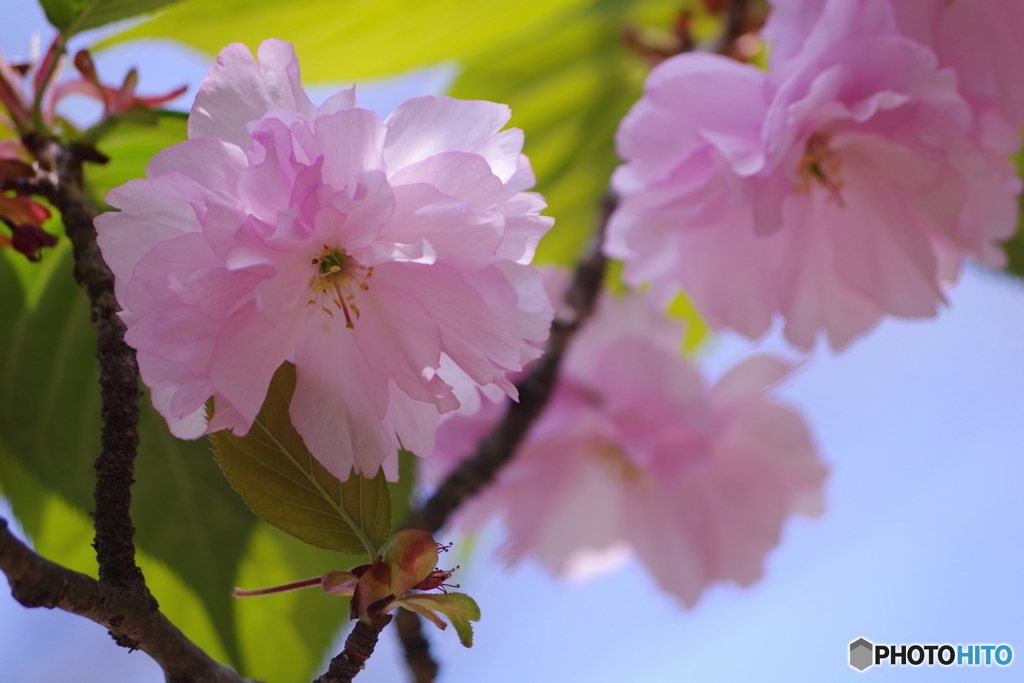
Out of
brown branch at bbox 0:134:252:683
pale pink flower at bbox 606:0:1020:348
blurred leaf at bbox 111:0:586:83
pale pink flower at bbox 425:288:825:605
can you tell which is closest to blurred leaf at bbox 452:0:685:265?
blurred leaf at bbox 111:0:586:83

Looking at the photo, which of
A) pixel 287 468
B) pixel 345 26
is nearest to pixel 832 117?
pixel 287 468

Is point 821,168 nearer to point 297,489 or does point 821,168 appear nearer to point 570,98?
point 297,489

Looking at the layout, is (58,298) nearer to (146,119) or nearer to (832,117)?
(146,119)

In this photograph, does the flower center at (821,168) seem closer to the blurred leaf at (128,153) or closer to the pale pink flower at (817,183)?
the pale pink flower at (817,183)

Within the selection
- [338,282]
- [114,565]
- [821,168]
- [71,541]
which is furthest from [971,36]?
[71,541]

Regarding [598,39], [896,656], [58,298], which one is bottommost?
[896,656]

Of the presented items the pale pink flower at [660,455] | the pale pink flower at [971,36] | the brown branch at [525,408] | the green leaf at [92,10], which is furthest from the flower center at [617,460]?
the green leaf at [92,10]

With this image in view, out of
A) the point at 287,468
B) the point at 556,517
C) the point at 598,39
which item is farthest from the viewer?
the point at 598,39
